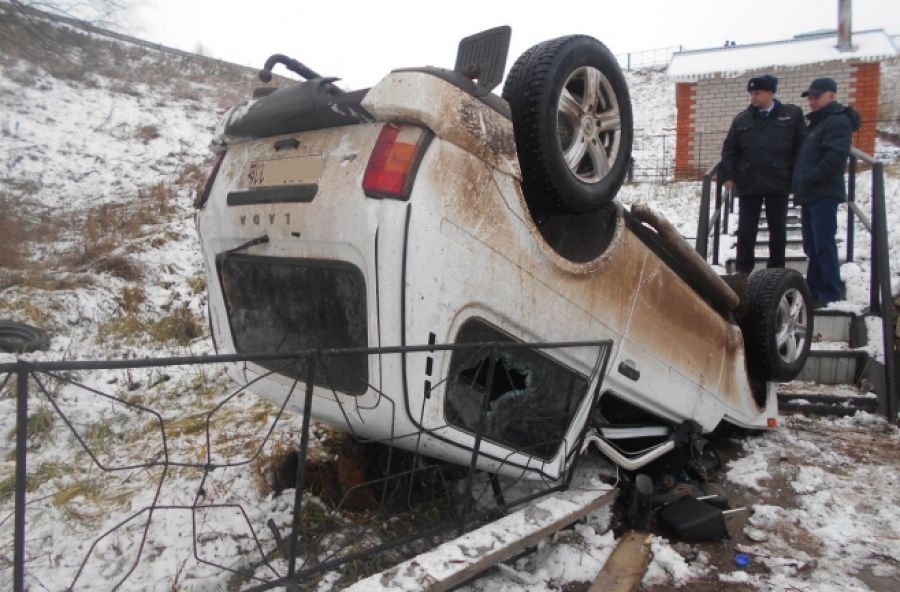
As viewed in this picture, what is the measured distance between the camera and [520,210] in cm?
210

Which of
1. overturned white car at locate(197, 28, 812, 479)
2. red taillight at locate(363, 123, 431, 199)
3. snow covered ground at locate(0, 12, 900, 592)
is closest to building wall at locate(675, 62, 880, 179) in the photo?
snow covered ground at locate(0, 12, 900, 592)

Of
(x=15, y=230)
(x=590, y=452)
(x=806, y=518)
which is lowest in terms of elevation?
(x=806, y=518)

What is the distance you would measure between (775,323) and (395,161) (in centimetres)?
271

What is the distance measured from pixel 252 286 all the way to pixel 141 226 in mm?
6421

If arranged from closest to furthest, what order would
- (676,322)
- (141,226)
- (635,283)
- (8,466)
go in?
(635,283) → (676,322) → (8,466) → (141,226)

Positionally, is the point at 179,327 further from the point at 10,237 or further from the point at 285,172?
the point at 285,172

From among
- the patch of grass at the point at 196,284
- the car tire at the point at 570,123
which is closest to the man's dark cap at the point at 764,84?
the car tire at the point at 570,123

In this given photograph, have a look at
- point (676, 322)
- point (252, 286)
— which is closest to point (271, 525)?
point (252, 286)

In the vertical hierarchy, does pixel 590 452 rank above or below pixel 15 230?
below

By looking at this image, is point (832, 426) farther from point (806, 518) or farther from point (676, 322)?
point (676, 322)

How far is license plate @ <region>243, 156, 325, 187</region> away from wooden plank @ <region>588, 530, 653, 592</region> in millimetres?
1850

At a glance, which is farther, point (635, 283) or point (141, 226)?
point (141, 226)

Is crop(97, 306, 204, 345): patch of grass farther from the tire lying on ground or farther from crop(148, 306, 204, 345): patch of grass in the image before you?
the tire lying on ground

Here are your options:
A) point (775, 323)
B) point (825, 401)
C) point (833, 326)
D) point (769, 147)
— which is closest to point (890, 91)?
point (769, 147)
